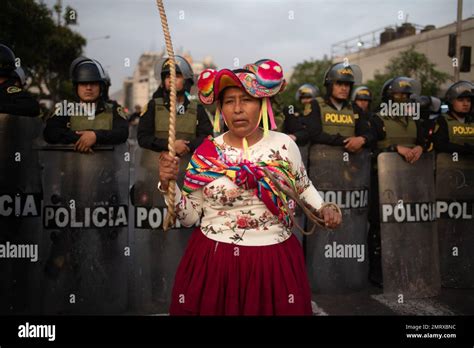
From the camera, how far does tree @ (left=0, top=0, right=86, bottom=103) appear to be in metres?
6.78

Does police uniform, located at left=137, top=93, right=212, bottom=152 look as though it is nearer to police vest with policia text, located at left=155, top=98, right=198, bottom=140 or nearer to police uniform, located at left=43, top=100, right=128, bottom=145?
police vest with policia text, located at left=155, top=98, right=198, bottom=140

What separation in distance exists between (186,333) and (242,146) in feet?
4.55

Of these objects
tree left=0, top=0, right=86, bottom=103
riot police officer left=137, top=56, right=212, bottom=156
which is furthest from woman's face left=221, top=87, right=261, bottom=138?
tree left=0, top=0, right=86, bottom=103

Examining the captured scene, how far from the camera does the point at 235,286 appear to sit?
2.64m

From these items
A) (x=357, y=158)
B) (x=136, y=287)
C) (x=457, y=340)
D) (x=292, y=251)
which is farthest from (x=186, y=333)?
(x=357, y=158)

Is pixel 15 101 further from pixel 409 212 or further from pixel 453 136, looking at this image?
pixel 453 136

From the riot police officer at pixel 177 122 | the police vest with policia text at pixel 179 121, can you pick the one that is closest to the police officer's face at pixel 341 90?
the riot police officer at pixel 177 122

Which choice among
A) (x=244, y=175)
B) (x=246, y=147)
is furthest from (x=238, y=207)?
(x=246, y=147)

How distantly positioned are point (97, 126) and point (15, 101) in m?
0.79

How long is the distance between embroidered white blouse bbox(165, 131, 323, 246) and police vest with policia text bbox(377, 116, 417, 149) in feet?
11.3

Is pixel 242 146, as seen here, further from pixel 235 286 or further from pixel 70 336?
pixel 70 336

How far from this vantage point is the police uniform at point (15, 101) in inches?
165

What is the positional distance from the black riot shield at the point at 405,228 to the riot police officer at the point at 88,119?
2906mm

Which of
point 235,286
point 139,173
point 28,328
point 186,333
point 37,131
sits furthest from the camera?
point 139,173
